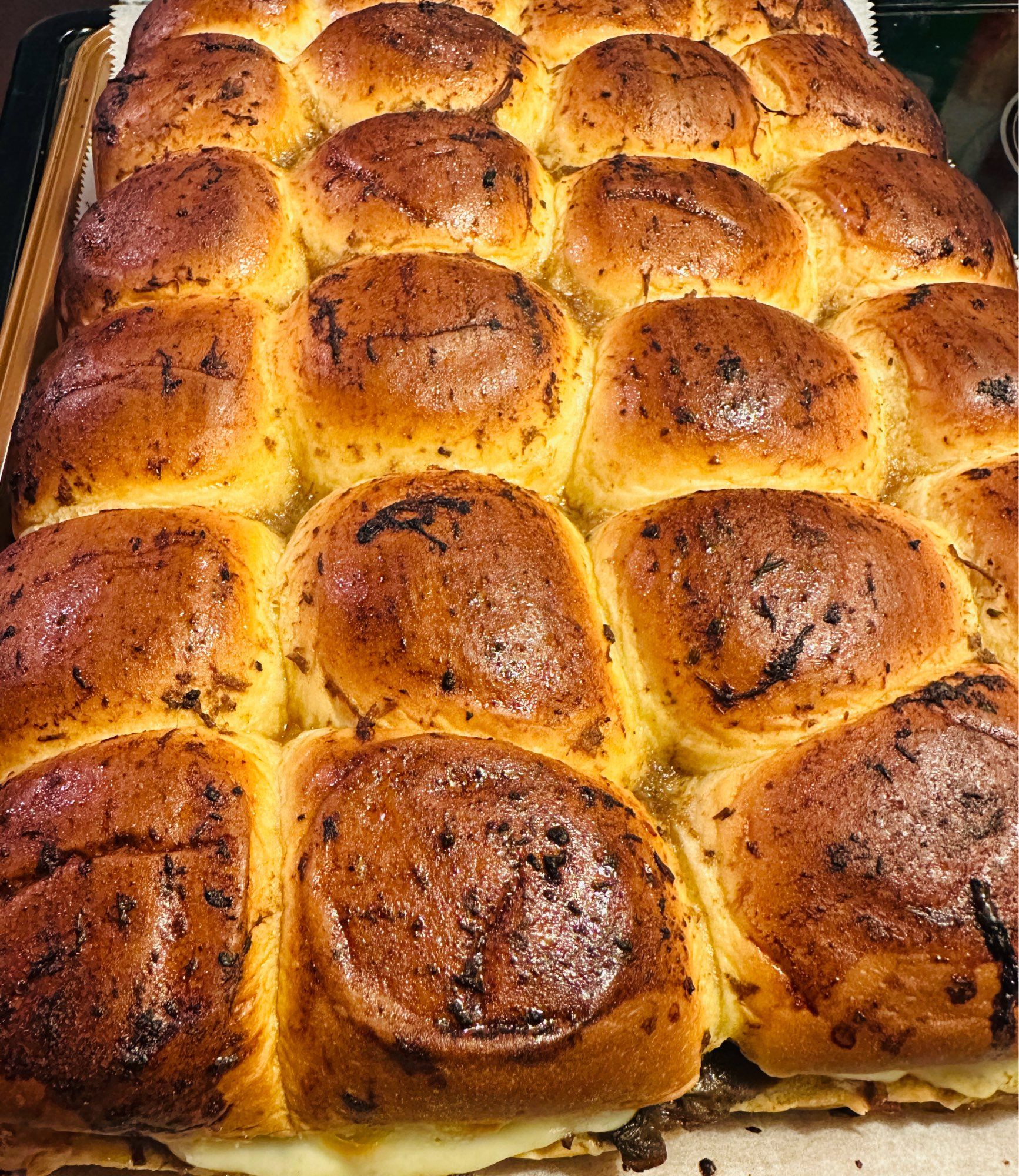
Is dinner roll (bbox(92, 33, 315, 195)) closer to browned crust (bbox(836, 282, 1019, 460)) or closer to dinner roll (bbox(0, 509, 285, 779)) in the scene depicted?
dinner roll (bbox(0, 509, 285, 779))

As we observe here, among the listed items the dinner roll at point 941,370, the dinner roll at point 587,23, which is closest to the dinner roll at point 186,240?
the dinner roll at point 587,23

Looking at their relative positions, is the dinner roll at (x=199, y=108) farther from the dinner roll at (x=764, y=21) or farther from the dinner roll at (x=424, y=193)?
the dinner roll at (x=764, y=21)

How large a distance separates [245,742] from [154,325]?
89 cm

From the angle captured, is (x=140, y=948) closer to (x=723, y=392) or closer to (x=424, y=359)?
(x=424, y=359)

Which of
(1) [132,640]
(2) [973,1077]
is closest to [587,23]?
(1) [132,640]

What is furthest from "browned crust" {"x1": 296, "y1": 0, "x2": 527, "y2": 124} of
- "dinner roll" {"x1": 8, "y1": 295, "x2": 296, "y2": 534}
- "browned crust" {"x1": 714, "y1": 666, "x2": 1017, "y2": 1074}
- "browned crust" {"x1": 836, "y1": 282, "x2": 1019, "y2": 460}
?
"browned crust" {"x1": 714, "y1": 666, "x2": 1017, "y2": 1074}

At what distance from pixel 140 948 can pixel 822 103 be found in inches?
94.1

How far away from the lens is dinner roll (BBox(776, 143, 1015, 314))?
2037 mm

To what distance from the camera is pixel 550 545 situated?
154 cm

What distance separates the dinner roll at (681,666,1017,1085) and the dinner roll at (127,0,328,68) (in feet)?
7.43

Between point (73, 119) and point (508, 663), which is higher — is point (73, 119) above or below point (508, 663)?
above

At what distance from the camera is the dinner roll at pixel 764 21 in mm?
2506

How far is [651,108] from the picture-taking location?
213 cm

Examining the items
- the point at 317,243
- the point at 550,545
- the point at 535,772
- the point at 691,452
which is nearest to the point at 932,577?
the point at 691,452
